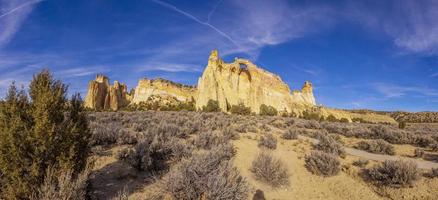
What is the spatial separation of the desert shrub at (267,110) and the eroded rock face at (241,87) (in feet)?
6.63

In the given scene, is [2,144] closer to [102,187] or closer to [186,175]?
[102,187]

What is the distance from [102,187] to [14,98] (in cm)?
293

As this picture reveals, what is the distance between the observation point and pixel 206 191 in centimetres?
490

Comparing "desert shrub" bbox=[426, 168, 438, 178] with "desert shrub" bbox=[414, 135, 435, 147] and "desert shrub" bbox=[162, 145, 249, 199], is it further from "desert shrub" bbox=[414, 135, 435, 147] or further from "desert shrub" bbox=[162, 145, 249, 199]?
"desert shrub" bbox=[414, 135, 435, 147]

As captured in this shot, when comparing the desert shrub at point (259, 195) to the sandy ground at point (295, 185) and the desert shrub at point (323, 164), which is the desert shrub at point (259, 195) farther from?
the desert shrub at point (323, 164)

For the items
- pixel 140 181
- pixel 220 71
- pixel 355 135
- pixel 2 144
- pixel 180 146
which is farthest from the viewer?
pixel 220 71

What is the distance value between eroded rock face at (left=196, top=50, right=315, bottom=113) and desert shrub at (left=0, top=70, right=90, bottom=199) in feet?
186

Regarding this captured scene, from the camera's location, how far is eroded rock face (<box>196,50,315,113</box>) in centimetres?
6331

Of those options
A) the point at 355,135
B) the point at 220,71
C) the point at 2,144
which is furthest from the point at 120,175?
the point at 220,71

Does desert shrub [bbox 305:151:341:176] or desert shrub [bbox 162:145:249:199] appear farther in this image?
desert shrub [bbox 305:151:341:176]

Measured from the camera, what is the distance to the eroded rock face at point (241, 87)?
63.3m

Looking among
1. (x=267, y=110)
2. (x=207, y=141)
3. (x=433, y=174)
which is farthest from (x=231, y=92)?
(x=433, y=174)

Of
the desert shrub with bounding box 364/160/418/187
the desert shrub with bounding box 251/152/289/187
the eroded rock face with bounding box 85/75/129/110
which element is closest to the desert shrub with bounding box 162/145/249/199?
the desert shrub with bounding box 251/152/289/187

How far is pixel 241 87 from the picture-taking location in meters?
66.5
